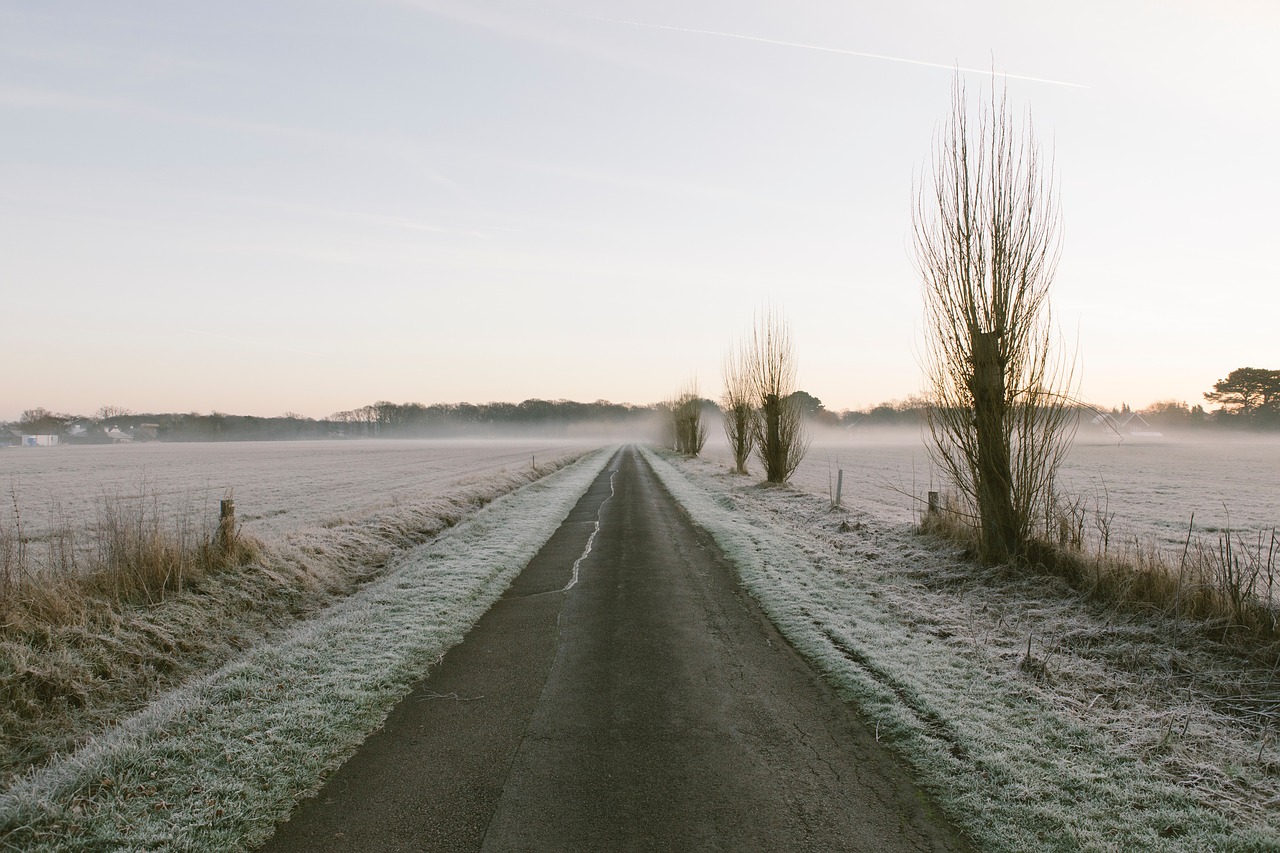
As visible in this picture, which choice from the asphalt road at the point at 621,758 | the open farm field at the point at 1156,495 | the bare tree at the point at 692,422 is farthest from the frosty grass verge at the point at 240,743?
the bare tree at the point at 692,422

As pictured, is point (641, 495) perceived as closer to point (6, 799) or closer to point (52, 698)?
point (52, 698)

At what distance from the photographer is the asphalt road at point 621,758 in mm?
→ 3434

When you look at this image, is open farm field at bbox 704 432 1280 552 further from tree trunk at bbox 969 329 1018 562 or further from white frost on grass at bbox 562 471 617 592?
white frost on grass at bbox 562 471 617 592

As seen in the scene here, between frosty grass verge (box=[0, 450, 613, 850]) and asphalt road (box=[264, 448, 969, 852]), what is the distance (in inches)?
11.6

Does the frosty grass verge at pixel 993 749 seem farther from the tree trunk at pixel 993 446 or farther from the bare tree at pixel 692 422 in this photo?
the bare tree at pixel 692 422

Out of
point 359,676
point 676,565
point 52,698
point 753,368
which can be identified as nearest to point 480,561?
point 676,565

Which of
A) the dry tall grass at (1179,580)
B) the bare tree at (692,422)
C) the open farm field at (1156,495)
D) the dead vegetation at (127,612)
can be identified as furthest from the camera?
the bare tree at (692,422)

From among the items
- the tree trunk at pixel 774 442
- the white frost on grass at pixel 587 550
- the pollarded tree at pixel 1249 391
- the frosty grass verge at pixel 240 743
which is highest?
the pollarded tree at pixel 1249 391

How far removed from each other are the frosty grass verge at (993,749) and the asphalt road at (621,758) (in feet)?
0.92

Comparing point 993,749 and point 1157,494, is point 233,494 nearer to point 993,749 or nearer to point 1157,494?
point 993,749

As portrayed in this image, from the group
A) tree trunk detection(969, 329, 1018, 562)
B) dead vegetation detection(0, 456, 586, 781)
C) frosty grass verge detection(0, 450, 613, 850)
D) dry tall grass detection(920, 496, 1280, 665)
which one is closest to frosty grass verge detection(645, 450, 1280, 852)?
dry tall grass detection(920, 496, 1280, 665)

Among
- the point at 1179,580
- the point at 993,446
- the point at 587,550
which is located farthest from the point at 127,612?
the point at 1179,580

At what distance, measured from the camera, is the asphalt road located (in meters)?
3.43

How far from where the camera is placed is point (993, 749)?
4.39 meters
